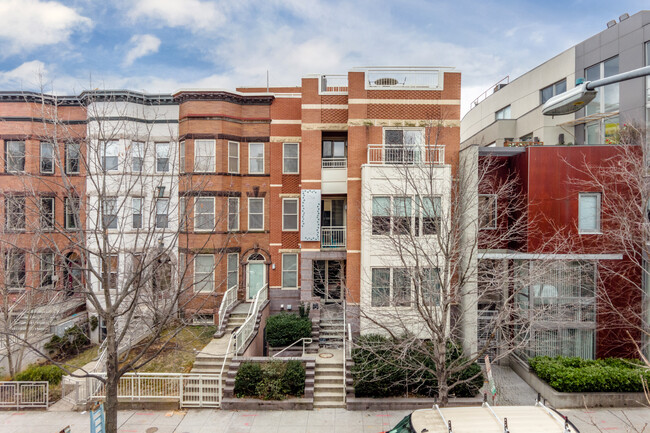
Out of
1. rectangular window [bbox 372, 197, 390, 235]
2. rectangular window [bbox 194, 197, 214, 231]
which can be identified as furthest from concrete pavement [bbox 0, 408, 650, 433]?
rectangular window [bbox 194, 197, 214, 231]

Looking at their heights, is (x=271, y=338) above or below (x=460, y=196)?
below

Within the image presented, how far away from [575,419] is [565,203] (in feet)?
25.0

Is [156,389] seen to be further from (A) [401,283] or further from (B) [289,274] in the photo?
(A) [401,283]

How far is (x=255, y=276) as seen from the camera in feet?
61.3

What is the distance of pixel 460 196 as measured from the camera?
38.6 feet

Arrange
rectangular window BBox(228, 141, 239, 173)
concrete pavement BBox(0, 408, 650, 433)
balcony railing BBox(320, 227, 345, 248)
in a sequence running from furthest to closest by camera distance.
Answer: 1. rectangular window BBox(228, 141, 239, 173)
2. balcony railing BBox(320, 227, 345, 248)
3. concrete pavement BBox(0, 408, 650, 433)

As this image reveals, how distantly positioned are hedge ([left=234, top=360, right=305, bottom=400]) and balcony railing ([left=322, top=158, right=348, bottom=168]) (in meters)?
9.67

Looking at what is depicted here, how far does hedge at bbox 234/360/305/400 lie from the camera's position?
1152 cm

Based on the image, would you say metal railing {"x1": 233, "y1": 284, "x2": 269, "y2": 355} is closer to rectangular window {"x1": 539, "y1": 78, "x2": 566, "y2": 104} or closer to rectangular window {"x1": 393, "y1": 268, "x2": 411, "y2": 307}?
rectangular window {"x1": 393, "y1": 268, "x2": 411, "y2": 307}

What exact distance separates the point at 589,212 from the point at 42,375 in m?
20.7

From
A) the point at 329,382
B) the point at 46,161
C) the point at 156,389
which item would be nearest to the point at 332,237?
the point at 329,382

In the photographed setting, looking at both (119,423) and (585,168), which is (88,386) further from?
(585,168)

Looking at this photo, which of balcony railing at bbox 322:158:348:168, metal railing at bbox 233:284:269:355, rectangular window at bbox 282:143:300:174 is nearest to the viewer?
metal railing at bbox 233:284:269:355

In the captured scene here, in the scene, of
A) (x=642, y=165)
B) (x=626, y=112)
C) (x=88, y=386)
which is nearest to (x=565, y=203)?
(x=642, y=165)
